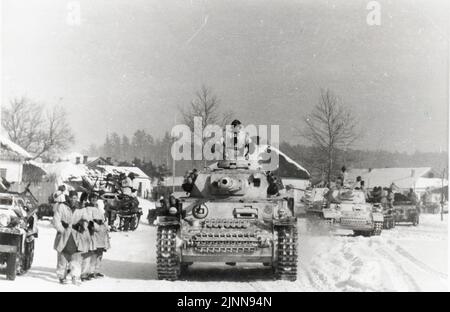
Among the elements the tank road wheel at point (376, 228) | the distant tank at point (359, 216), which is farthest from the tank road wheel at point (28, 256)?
the tank road wheel at point (376, 228)

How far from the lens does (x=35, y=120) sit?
28.9 m

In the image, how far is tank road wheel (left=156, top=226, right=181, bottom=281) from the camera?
1101 cm

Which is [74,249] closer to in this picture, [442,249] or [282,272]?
[282,272]

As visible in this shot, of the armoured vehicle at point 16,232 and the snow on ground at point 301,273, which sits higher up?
the armoured vehicle at point 16,232

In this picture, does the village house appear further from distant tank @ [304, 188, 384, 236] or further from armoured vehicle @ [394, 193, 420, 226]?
armoured vehicle @ [394, 193, 420, 226]

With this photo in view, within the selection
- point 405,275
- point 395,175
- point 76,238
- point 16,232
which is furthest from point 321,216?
point 395,175

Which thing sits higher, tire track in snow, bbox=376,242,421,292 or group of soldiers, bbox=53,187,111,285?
group of soldiers, bbox=53,187,111,285

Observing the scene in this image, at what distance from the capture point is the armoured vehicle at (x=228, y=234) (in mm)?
11000

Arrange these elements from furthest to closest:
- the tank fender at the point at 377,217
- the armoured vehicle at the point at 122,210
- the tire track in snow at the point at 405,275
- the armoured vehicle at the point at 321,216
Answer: the armoured vehicle at the point at 122,210, the armoured vehicle at the point at 321,216, the tank fender at the point at 377,217, the tire track in snow at the point at 405,275

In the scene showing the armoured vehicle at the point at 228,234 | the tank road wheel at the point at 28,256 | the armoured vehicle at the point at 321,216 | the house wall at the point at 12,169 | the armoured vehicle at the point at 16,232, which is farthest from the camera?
the house wall at the point at 12,169

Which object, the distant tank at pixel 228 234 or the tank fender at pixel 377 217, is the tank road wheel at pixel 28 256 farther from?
the tank fender at pixel 377 217

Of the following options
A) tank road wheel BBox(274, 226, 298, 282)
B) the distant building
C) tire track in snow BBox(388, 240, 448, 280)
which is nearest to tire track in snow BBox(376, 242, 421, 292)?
tire track in snow BBox(388, 240, 448, 280)

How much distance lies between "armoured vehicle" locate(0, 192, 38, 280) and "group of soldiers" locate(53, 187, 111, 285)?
0.65 metres

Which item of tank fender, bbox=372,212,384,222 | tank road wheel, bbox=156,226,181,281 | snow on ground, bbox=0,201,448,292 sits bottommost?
snow on ground, bbox=0,201,448,292
